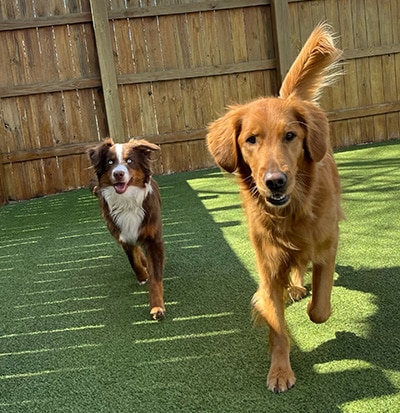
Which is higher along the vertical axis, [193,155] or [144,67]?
[144,67]

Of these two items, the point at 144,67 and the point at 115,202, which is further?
the point at 144,67

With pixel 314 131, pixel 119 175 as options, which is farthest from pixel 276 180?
pixel 119 175

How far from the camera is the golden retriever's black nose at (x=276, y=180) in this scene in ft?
6.55

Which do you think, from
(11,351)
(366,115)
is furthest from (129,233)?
(366,115)

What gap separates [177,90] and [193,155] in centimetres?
99

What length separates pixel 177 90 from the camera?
7734 mm

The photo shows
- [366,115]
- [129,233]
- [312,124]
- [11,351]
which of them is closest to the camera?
[312,124]

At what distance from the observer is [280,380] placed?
79.3 inches

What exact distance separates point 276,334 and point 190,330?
1.89 ft

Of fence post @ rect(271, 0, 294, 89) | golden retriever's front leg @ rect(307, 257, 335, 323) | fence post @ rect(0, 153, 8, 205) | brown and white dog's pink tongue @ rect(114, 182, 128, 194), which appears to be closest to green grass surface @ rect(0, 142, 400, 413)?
golden retriever's front leg @ rect(307, 257, 335, 323)

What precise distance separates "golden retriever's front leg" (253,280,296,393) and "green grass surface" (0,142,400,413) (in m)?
0.05

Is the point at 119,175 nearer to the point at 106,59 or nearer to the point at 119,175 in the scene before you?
the point at 119,175

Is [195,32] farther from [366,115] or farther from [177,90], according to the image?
[366,115]

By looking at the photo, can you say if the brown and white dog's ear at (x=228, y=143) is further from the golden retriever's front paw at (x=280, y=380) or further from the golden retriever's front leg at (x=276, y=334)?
the golden retriever's front paw at (x=280, y=380)
